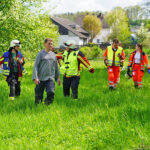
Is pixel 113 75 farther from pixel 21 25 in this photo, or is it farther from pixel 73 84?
pixel 21 25

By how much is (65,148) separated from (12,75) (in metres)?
4.66

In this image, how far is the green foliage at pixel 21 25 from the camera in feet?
39.2

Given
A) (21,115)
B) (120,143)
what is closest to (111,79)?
(21,115)

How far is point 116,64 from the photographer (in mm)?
9539

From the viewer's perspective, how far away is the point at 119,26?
2613 inches

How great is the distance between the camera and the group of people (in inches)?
259

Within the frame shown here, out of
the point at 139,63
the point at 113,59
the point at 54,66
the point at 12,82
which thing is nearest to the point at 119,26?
the point at 139,63

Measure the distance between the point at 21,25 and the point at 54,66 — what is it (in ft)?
21.2

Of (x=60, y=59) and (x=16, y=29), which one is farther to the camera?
(x=16, y=29)

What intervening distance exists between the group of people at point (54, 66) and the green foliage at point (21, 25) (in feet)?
14.4

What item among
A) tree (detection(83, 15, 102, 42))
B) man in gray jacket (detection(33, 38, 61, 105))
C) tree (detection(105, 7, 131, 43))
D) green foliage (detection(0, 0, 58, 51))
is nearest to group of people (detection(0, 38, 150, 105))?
man in gray jacket (detection(33, 38, 61, 105))

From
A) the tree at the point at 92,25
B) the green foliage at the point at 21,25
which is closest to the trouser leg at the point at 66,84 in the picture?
the green foliage at the point at 21,25

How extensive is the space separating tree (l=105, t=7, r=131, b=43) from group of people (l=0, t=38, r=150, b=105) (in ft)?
171

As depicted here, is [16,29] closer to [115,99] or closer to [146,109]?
[115,99]
